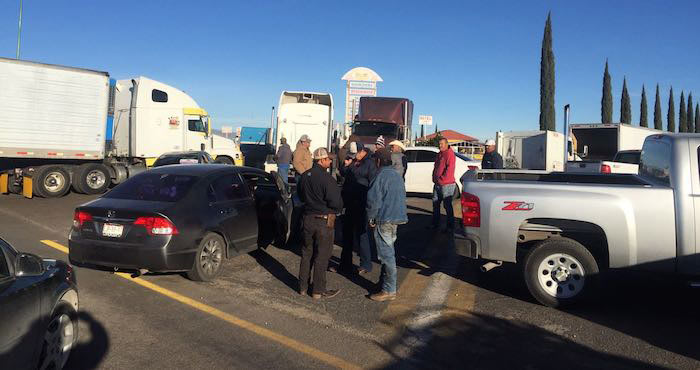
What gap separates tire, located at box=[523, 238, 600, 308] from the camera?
17.4 feet

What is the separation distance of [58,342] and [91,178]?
13283 millimetres

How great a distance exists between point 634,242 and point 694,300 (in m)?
1.57

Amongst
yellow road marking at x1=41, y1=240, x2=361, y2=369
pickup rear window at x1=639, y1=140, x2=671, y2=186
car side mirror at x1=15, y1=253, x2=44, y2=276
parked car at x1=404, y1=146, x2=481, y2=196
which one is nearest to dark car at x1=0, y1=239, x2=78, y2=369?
car side mirror at x1=15, y1=253, x2=44, y2=276

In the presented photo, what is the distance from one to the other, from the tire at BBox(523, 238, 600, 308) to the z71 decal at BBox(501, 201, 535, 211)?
44 centimetres

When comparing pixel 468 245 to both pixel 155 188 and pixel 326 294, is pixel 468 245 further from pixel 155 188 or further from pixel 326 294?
pixel 155 188

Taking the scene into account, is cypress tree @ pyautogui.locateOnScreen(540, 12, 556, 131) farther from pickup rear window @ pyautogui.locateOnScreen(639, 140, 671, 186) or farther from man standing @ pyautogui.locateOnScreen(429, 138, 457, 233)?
pickup rear window @ pyautogui.locateOnScreen(639, 140, 671, 186)

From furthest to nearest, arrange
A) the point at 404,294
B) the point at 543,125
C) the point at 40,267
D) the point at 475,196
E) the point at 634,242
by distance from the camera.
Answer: the point at 543,125, the point at 404,294, the point at 475,196, the point at 634,242, the point at 40,267

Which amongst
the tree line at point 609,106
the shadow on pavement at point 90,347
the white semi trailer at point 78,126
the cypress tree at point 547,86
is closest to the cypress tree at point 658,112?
the tree line at point 609,106

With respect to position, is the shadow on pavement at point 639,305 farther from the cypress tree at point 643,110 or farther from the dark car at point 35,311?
the cypress tree at point 643,110

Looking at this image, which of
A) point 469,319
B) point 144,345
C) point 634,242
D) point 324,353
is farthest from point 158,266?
point 634,242

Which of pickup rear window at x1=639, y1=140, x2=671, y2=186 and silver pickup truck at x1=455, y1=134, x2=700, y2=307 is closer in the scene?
silver pickup truck at x1=455, y1=134, x2=700, y2=307

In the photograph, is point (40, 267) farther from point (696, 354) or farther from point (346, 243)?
point (696, 354)

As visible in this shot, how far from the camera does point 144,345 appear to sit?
441 cm

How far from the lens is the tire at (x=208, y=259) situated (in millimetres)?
6207
